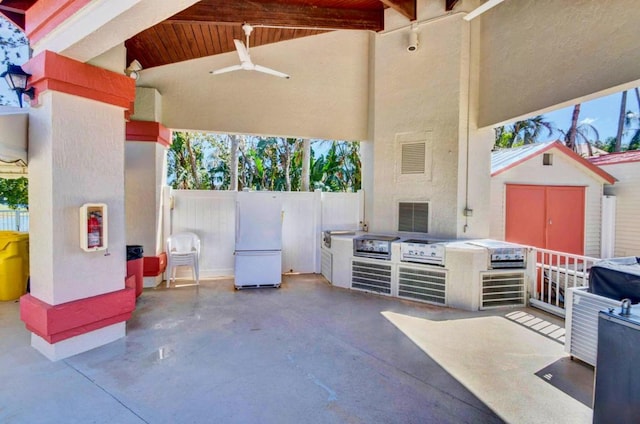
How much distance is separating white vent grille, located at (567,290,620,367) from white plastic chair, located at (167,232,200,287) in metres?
5.57

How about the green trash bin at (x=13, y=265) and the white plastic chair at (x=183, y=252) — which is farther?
the white plastic chair at (x=183, y=252)

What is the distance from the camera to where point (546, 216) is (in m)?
7.77

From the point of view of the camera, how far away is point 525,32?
481 cm

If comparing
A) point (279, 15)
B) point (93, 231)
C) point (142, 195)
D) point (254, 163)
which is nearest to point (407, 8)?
point (279, 15)

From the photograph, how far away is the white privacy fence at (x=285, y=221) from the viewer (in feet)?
21.2

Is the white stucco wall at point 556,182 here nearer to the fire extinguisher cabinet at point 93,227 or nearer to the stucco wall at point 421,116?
the stucco wall at point 421,116

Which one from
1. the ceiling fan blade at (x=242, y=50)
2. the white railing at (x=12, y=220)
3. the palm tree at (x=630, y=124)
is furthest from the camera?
the palm tree at (x=630, y=124)

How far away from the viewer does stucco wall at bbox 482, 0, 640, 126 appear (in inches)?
141

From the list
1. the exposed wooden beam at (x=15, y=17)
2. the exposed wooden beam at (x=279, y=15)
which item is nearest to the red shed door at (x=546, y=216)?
the exposed wooden beam at (x=279, y=15)

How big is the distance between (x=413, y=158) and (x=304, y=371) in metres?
4.36

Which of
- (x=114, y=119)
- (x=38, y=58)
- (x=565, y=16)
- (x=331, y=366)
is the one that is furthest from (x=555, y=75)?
(x=38, y=58)

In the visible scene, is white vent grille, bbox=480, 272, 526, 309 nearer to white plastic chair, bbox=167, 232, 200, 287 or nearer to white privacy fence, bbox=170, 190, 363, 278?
white privacy fence, bbox=170, 190, 363, 278

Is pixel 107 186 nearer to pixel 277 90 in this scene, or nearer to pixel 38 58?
pixel 38 58

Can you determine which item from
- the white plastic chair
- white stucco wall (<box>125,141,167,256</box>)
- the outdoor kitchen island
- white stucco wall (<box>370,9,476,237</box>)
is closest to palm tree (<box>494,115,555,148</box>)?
white stucco wall (<box>370,9,476,237</box>)
